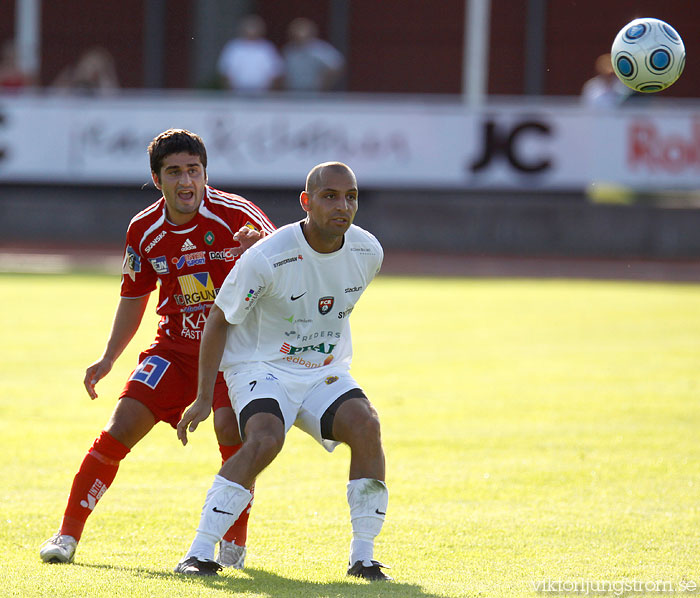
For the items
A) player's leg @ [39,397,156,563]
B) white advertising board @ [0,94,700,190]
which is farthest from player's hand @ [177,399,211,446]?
white advertising board @ [0,94,700,190]

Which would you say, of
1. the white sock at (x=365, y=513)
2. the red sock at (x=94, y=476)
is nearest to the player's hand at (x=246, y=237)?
the red sock at (x=94, y=476)

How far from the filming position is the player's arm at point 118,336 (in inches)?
228

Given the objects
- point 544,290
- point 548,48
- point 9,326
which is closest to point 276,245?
point 9,326

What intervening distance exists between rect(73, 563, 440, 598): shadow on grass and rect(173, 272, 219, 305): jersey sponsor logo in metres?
1.31

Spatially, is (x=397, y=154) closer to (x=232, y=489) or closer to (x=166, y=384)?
(x=166, y=384)

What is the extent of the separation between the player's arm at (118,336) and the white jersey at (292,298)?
69 centimetres

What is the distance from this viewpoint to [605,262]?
22.7 meters

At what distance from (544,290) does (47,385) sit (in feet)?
32.2

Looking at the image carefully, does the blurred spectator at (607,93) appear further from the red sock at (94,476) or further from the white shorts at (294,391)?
the red sock at (94,476)

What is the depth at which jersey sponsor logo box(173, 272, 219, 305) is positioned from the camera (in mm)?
5723

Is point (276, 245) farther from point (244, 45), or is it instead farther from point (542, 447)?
point (244, 45)

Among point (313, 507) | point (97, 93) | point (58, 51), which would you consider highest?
point (58, 51)

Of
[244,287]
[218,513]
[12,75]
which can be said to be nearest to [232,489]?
[218,513]

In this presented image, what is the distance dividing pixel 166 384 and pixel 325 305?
0.88 m
